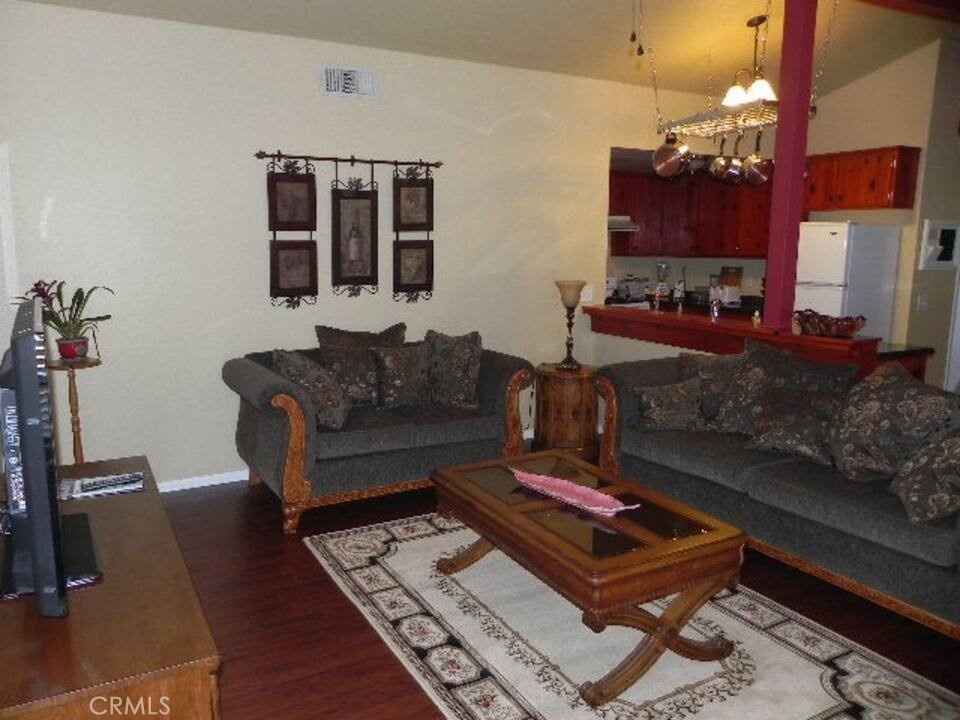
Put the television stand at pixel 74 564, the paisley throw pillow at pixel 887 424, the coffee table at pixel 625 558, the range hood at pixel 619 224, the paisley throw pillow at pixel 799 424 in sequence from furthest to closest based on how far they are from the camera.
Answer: the range hood at pixel 619 224 → the paisley throw pillow at pixel 799 424 → the paisley throw pillow at pixel 887 424 → the coffee table at pixel 625 558 → the television stand at pixel 74 564

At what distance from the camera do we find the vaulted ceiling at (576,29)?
14.0ft

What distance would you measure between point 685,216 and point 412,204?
425 centimetres

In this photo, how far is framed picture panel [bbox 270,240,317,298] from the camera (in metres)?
4.74

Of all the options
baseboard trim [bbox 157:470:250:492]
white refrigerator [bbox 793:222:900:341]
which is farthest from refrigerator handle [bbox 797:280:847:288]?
baseboard trim [bbox 157:470:250:492]

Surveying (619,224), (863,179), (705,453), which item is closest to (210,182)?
(705,453)

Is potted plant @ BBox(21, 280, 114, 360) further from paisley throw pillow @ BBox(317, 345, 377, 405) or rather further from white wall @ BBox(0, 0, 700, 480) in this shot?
paisley throw pillow @ BBox(317, 345, 377, 405)

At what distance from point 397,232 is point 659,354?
213 cm

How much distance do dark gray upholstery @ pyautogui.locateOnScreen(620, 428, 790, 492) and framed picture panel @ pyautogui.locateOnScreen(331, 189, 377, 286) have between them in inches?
83.1

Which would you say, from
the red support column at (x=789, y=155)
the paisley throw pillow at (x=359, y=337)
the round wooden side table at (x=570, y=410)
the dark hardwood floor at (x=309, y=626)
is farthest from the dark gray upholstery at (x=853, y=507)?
the paisley throw pillow at (x=359, y=337)

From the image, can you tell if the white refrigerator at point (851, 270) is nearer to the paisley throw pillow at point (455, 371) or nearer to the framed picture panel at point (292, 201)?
the paisley throw pillow at point (455, 371)

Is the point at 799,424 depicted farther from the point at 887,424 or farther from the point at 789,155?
the point at 789,155

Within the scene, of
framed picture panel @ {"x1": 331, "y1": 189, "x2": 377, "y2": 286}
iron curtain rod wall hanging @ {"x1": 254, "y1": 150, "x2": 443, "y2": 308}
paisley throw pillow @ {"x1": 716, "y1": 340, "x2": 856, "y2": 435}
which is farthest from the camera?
framed picture panel @ {"x1": 331, "y1": 189, "x2": 377, "y2": 286}

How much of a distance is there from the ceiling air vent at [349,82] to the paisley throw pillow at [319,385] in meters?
1.78

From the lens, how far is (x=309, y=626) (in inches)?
117
